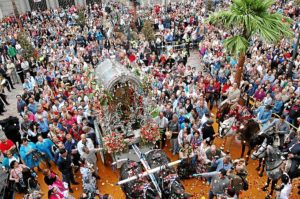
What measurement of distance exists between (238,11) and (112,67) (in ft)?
16.9

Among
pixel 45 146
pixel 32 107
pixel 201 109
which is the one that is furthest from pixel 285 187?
pixel 32 107

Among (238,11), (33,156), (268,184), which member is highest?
(238,11)

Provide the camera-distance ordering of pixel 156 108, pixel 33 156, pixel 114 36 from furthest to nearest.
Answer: pixel 114 36
pixel 156 108
pixel 33 156

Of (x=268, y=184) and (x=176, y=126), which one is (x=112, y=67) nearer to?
(x=176, y=126)

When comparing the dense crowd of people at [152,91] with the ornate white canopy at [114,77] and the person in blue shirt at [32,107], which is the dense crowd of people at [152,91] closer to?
the person in blue shirt at [32,107]

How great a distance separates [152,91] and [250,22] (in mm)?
4572

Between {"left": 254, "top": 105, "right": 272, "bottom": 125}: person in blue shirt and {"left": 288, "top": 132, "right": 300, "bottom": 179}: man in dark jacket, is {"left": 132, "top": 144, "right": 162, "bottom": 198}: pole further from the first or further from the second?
{"left": 254, "top": 105, "right": 272, "bottom": 125}: person in blue shirt

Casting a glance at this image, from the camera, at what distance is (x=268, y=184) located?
357 inches

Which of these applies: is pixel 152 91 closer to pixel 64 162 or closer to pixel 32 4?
pixel 64 162

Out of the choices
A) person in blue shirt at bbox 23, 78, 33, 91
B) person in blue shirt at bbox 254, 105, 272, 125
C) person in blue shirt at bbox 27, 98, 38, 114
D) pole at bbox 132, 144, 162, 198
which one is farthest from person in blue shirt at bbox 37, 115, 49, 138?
person in blue shirt at bbox 254, 105, 272, 125

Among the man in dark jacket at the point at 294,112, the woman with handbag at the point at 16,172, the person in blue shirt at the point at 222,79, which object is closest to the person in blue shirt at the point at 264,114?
the man in dark jacket at the point at 294,112

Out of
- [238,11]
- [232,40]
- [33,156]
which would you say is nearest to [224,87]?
[232,40]

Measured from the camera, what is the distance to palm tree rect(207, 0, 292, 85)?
10594mm

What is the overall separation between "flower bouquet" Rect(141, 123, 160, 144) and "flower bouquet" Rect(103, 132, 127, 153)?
2.43ft
